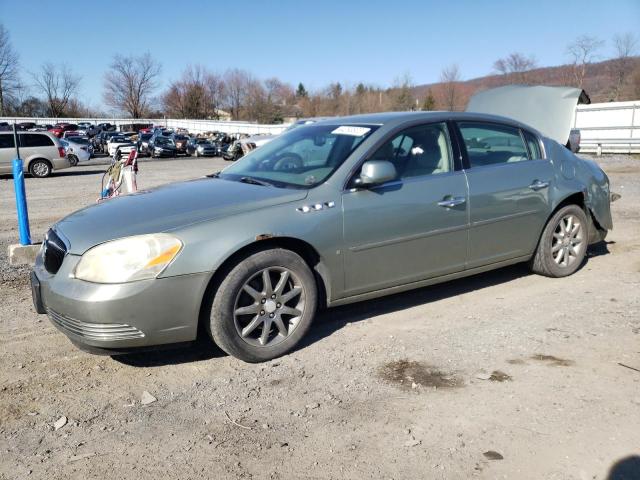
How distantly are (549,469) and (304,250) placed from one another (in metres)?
2.00

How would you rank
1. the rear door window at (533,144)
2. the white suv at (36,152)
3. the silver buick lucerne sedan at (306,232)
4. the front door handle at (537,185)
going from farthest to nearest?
the white suv at (36,152), the rear door window at (533,144), the front door handle at (537,185), the silver buick lucerne sedan at (306,232)

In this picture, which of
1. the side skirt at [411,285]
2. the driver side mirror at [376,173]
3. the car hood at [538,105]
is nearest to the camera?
the driver side mirror at [376,173]

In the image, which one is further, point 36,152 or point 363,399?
point 36,152

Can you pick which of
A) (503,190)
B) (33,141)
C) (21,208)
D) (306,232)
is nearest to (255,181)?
(306,232)

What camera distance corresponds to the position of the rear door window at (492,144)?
15.5ft

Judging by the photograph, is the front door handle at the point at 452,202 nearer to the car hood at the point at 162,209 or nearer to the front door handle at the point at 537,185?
the front door handle at the point at 537,185

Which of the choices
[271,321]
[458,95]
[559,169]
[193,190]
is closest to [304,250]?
[271,321]

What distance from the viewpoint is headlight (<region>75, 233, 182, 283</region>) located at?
3301mm

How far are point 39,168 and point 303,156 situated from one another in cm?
1854

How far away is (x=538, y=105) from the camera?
36.4ft

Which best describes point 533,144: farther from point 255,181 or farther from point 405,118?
point 255,181

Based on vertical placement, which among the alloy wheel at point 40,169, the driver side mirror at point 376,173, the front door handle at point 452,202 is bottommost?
the alloy wheel at point 40,169

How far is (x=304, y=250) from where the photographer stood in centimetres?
390

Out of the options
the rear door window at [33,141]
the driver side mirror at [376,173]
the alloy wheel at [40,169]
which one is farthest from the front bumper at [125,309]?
the rear door window at [33,141]
